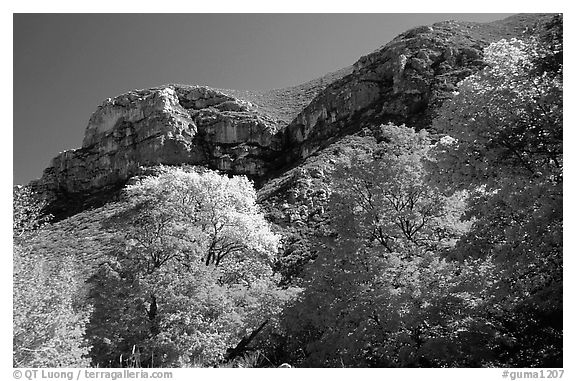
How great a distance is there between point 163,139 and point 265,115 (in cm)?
3120

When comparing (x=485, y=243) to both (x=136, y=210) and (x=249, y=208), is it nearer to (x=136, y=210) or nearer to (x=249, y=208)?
(x=136, y=210)

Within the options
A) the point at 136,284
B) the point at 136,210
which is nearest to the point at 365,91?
the point at 136,210

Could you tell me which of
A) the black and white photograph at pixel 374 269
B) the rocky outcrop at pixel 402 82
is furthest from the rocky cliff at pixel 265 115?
the black and white photograph at pixel 374 269

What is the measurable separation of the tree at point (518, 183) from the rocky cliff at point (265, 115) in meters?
64.7

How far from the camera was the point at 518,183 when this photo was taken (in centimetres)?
942

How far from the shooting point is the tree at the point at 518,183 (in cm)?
938

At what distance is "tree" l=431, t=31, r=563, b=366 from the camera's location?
9.38 meters

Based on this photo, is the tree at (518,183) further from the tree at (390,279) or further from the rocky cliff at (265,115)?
the rocky cliff at (265,115)

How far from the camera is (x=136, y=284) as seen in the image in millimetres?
15102

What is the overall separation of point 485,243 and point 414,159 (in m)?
5.56

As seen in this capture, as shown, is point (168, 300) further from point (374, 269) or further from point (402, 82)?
point (402, 82)

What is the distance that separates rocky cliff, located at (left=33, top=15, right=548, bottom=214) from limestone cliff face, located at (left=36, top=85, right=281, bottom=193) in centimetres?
28

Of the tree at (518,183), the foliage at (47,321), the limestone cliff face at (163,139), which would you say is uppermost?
the limestone cliff face at (163,139)

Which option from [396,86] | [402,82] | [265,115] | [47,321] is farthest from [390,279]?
[265,115]
